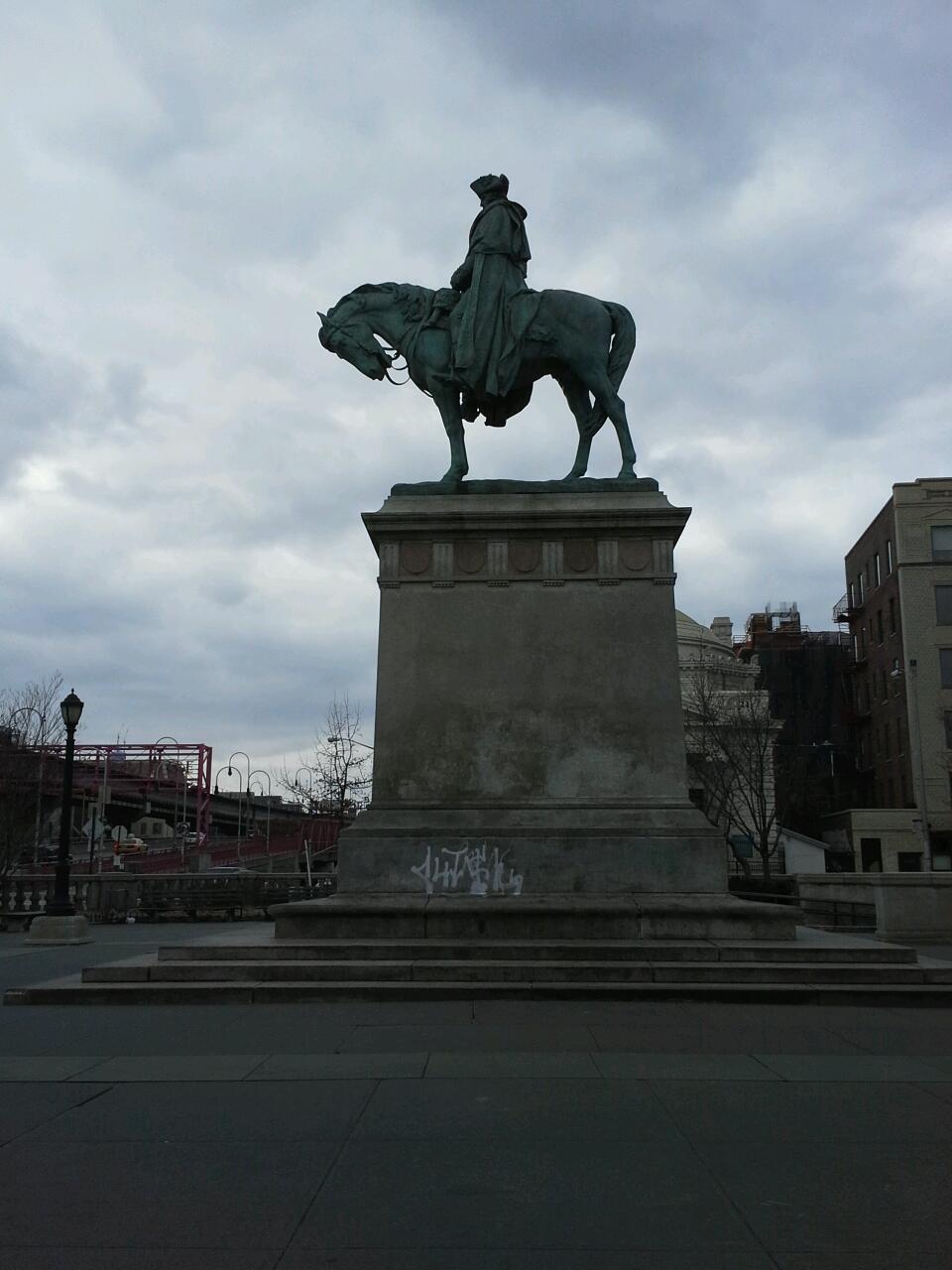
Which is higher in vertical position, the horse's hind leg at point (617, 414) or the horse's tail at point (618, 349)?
the horse's tail at point (618, 349)

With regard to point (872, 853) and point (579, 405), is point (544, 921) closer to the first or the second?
point (579, 405)

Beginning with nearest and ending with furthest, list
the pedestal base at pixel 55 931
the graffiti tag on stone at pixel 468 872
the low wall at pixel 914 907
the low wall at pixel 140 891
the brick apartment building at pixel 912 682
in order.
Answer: the graffiti tag on stone at pixel 468 872 → the low wall at pixel 914 907 → the pedestal base at pixel 55 931 → the low wall at pixel 140 891 → the brick apartment building at pixel 912 682

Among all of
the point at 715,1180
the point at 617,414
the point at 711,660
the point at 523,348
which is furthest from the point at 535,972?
the point at 711,660

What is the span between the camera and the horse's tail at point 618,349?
1596 cm

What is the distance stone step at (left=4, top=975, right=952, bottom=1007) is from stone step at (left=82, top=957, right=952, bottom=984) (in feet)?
0.44

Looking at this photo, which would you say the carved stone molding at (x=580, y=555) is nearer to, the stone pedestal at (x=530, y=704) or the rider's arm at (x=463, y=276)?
the stone pedestal at (x=530, y=704)

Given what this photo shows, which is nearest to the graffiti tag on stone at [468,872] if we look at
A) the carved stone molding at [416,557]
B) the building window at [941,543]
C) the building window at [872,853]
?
the carved stone molding at [416,557]

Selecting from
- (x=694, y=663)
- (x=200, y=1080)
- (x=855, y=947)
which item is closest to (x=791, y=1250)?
(x=200, y=1080)

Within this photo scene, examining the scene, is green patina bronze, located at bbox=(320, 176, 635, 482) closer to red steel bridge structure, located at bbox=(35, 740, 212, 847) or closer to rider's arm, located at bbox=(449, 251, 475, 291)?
rider's arm, located at bbox=(449, 251, 475, 291)

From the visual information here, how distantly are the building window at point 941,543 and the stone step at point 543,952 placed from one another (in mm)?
54107

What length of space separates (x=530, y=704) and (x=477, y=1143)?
8362mm

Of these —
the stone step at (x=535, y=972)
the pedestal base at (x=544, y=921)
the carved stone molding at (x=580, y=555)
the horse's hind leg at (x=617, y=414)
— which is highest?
the horse's hind leg at (x=617, y=414)

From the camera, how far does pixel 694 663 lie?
66000 millimetres

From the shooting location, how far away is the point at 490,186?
1580cm
